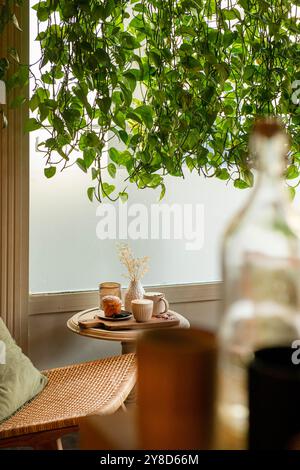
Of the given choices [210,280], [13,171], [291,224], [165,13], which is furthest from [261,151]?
[210,280]

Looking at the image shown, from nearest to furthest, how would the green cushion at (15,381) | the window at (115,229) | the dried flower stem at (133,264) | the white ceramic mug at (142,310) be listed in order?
the green cushion at (15,381) < the white ceramic mug at (142,310) < the dried flower stem at (133,264) < the window at (115,229)

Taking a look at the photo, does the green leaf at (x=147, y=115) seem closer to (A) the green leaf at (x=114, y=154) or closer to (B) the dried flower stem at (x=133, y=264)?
(A) the green leaf at (x=114, y=154)

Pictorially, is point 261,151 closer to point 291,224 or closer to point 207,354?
point 291,224

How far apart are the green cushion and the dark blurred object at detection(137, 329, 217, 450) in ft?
4.64

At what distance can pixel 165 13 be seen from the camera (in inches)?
85.3

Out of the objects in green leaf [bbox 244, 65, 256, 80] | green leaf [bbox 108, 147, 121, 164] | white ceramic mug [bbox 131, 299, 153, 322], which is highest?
green leaf [bbox 244, 65, 256, 80]

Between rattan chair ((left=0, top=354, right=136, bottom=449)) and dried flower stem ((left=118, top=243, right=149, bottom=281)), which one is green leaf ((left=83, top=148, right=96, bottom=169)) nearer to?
dried flower stem ((left=118, top=243, right=149, bottom=281))

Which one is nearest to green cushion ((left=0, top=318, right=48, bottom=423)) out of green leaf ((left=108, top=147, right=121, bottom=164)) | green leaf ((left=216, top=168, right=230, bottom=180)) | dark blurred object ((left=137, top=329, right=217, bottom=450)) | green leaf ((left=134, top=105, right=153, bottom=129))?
green leaf ((left=108, top=147, right=121, bottom=164))

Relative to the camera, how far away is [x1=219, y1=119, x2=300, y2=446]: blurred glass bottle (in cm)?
50

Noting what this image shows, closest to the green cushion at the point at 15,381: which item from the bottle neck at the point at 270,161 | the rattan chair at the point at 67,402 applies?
the rattan chair at the point at 67,402

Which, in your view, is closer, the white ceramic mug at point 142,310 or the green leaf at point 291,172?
the white ceramic mug at point 142,310

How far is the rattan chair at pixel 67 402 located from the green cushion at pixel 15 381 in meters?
0.02

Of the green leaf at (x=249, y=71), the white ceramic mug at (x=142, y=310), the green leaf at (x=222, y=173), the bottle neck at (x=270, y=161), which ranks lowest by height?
the white ceramic mug at (x=142, y=310)

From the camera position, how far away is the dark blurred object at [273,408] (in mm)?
432
